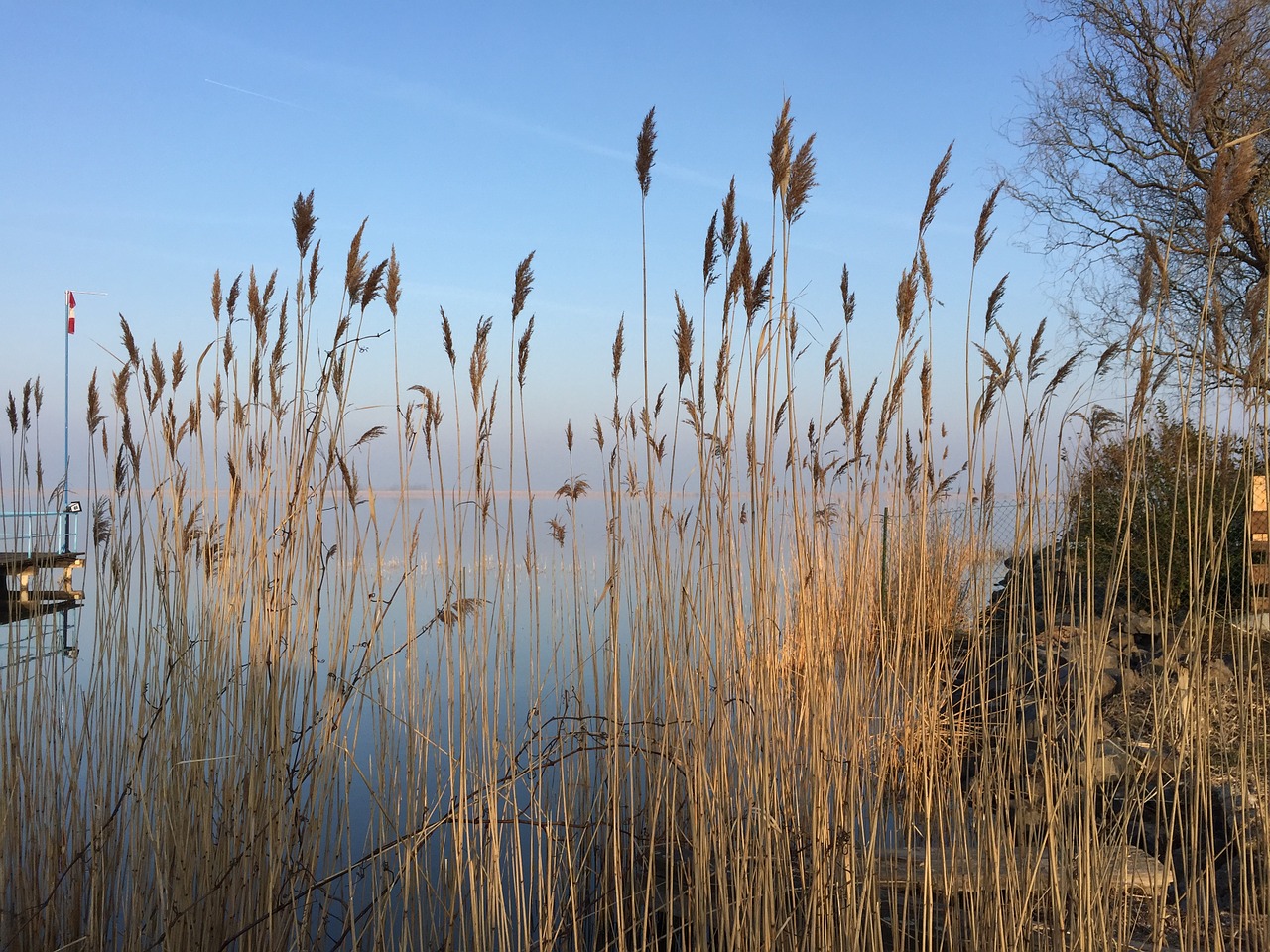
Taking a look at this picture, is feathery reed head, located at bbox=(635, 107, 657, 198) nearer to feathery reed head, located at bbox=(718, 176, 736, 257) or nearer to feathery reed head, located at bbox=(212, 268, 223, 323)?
feathery reed head, located at bbox=(718, 176, 736, 257)

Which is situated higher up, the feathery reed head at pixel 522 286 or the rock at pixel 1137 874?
the feathery reed head at pixel 522 286

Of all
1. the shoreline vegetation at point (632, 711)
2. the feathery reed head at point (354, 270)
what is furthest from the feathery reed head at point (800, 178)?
the feathery reed head at point (354, 270)

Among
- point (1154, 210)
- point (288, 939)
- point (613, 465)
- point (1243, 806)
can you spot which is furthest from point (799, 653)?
point (1154, 210)

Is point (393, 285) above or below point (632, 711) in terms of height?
above

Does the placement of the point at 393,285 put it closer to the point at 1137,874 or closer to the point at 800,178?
the point at 800,178

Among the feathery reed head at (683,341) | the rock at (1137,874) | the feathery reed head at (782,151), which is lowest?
the rock at (1137,874)

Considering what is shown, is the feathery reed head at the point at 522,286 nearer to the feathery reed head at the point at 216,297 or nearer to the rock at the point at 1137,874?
the feathery reed head at the point at 216,297

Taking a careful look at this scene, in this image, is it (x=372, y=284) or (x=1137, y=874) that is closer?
(x=372, y=284)

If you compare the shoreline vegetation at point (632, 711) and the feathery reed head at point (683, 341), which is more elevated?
the feathery reed head at point (683, 341)

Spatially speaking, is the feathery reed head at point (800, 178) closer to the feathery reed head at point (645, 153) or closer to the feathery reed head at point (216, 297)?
the feathery reed head at point (645, 153)

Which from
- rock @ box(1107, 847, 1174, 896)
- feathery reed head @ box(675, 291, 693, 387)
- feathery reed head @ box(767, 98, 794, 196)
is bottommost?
rock @ box(1107, 847, 1174, 896)

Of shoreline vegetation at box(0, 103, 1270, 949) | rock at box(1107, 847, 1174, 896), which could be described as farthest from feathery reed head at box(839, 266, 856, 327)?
rock at box(1107, 847, 1174, 896)

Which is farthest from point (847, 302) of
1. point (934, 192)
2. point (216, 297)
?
point (216, 297)

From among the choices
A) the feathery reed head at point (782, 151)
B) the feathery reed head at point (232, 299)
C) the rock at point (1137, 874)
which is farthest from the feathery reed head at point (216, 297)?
the rock at point (1137, 874)
